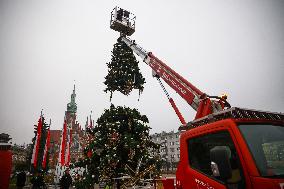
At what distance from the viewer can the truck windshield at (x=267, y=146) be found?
10.9 feet

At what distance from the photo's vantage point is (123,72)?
683 inches

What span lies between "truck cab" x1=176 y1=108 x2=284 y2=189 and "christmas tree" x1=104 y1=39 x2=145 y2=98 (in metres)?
12.8

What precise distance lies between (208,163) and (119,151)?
433 inches

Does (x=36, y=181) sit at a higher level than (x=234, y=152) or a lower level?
lower

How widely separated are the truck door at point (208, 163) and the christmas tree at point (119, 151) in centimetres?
992

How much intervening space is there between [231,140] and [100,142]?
40.7 feet

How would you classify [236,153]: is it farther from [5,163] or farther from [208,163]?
[5,163]

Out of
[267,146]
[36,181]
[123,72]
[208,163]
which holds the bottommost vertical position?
[36,181]

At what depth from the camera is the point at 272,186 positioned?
3051 millimetres

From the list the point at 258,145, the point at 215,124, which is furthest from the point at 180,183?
the point at 258,145

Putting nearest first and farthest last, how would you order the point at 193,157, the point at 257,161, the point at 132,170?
the point at 257,161 → the point at 193,157 → the point at 132,170

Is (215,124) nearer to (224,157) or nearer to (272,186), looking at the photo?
(224,157)

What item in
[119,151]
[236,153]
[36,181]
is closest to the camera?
[236,153]

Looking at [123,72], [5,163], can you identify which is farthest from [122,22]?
[5,163]
